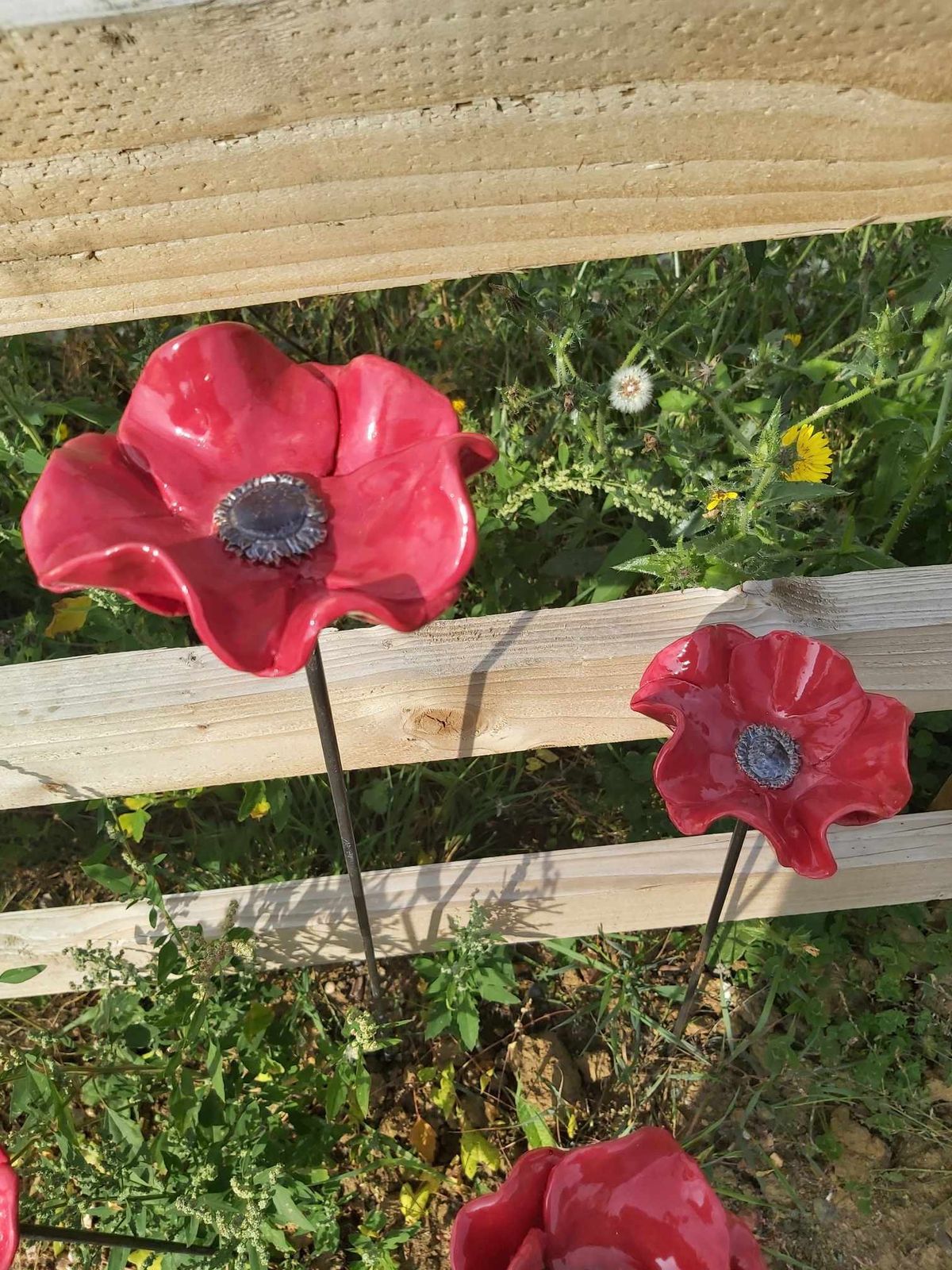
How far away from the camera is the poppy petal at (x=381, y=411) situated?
0.85m

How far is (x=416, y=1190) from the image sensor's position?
67.1 inches

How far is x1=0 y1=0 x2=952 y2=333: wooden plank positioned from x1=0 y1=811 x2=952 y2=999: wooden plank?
1.00m

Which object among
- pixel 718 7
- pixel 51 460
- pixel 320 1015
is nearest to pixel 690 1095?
pixel 320 1015

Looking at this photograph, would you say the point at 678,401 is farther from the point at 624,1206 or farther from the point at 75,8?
the point at 624,1206

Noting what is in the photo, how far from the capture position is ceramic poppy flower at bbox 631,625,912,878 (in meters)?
1.05

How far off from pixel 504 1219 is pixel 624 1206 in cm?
11

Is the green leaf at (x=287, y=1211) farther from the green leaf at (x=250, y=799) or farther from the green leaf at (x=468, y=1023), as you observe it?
the green leaf at (x=250, y=799)

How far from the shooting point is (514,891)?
1.63 m

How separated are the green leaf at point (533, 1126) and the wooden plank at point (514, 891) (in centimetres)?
35

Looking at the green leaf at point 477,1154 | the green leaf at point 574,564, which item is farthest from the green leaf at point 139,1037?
the green leaf at point 574,564

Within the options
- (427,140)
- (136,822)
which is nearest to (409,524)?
(427,140)

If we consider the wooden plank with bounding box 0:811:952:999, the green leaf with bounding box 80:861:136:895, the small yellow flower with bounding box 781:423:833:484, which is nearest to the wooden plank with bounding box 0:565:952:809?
the green leaf with bounding box 80:861:136:895

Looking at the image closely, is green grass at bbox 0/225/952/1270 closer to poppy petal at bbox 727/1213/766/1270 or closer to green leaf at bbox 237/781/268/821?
green leaf at bbox 237/781/268/821

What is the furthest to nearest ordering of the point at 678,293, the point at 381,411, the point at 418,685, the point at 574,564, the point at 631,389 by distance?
the point at 574,564
the point at 631,389
the point at 678,293
the point at 418,685
the point at 381,411
